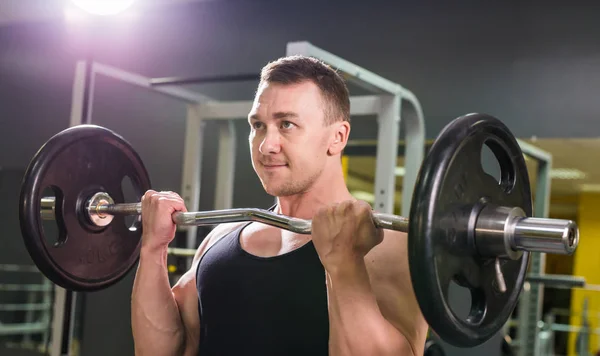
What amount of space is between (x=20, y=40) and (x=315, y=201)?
14.7ft

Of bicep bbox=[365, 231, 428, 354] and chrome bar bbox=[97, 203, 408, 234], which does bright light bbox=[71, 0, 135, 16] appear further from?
bicep bbox=[365, 231, 428, 354]

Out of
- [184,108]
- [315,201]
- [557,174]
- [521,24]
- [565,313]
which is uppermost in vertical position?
[521,24]

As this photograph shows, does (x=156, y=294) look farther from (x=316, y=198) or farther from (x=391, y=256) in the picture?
(x=391, y=256)

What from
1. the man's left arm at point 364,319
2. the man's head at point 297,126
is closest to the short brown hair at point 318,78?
the man's head at point 297,126

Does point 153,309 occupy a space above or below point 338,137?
below

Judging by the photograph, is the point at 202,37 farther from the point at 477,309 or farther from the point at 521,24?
the point at 477,309

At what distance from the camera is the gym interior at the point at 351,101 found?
11.0 ft

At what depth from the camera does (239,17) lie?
454 centimetres

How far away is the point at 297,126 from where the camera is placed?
1472 millimetres

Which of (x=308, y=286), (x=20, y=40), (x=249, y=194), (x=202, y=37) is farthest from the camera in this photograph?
(x=20, y=40)

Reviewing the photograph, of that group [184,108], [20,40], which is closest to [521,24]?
[184,108]

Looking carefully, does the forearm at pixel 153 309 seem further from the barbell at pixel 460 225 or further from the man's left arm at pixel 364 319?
the man's left arm at pixel 364 319

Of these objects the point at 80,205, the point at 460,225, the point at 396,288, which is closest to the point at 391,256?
the point at 396,288

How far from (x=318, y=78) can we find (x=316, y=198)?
257 mm
